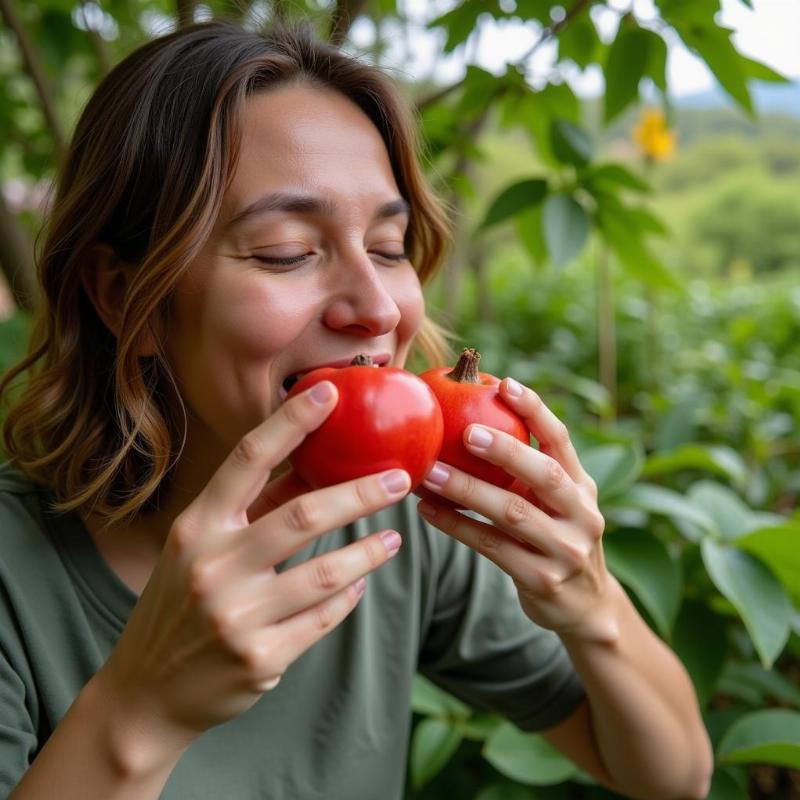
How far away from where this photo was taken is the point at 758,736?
1.59 meters

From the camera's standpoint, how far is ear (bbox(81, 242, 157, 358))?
1.29 metres

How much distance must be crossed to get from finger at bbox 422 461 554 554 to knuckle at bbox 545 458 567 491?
38 millimetres

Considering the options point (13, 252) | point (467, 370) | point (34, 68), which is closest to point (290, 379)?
point (467, 370)

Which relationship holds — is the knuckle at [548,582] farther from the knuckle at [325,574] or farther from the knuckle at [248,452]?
the knuckle at [248,452]

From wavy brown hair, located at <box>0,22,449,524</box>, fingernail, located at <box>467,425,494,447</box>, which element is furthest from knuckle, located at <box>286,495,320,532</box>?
wavy brown hair, located at <box>0,22,449,524</box>

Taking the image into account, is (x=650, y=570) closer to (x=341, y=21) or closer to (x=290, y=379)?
(x=290, y=379)

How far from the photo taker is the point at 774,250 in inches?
343

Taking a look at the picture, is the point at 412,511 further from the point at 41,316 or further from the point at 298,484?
the point at 41,316

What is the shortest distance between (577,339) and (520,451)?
135 inches

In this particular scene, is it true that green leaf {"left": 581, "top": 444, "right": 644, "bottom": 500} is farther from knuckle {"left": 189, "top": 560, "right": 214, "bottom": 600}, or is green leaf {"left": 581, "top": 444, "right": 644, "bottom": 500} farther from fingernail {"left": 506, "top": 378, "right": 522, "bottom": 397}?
knuckle {"left": 189, "top": 560, "right": 214, "bottom": 600}

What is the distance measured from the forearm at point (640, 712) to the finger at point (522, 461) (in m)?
0.35

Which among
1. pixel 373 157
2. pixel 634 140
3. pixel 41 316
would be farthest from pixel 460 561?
pixel 634 140

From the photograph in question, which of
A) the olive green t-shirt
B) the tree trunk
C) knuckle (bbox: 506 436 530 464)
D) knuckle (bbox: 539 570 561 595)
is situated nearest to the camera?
knuckle (bbox: 506 436 530 464)

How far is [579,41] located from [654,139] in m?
1.67
